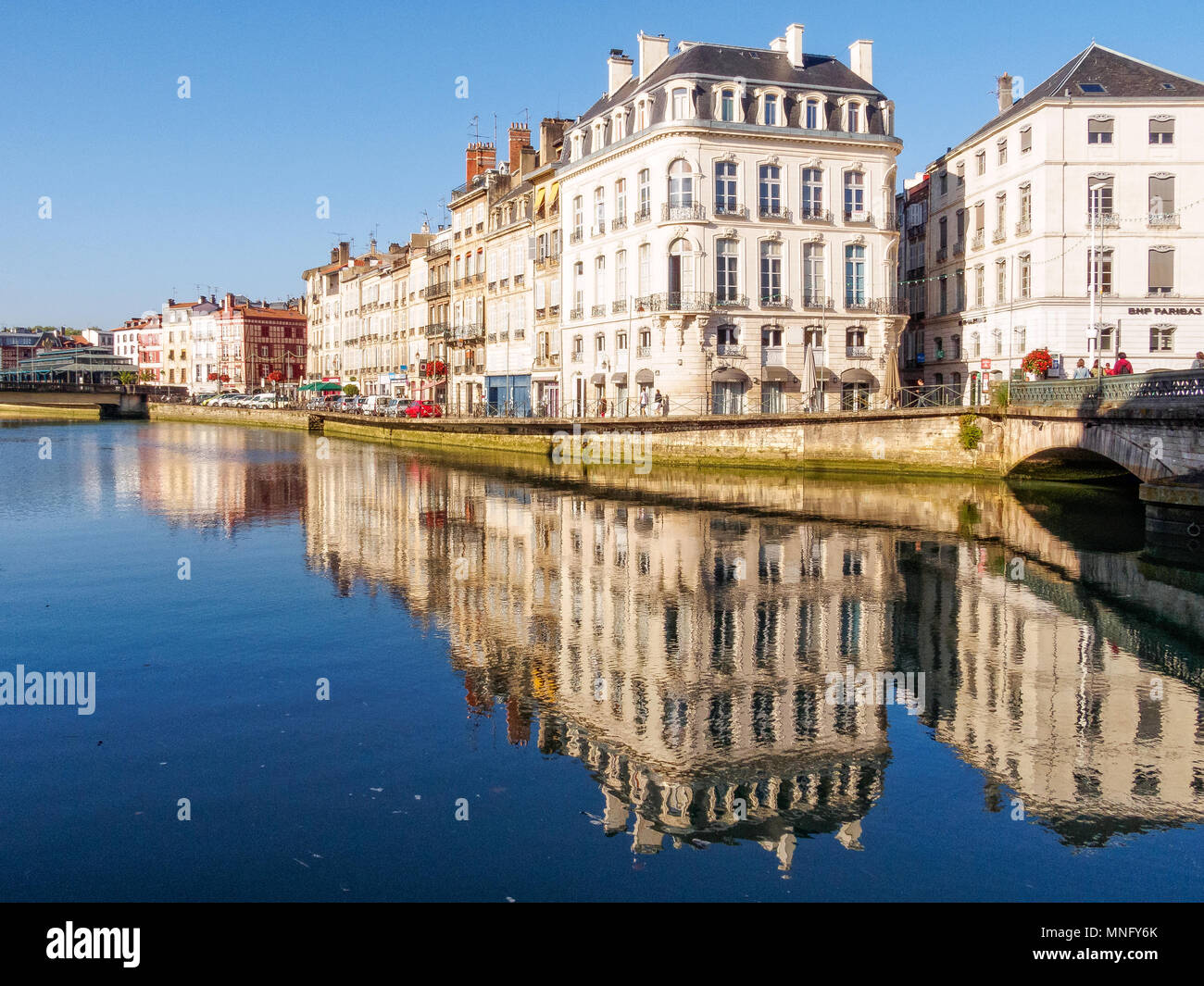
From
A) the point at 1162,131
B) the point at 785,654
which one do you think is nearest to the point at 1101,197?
the point at 1162,131

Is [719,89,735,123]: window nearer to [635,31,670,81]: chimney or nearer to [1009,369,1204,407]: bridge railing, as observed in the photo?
[635,31,670,81]: chimney

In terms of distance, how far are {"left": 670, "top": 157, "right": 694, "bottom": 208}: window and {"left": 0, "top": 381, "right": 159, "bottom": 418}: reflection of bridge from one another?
83.8 m

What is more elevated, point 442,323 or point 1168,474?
point 442,323

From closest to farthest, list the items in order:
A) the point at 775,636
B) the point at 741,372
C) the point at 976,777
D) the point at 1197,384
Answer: the point at 976,777 → the point at 775,636 → the point at 1197,384 → the point at 741,372

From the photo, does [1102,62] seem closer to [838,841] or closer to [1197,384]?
[1197,384]

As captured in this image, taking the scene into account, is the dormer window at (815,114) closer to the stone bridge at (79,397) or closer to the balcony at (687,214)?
the balcony at (687,214)

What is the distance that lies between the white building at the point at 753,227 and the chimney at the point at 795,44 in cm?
7

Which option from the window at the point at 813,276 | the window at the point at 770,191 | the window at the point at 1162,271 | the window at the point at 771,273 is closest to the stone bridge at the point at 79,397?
the window at the point at 771,273

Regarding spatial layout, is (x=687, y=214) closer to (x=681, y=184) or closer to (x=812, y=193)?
(x=681, y=184)

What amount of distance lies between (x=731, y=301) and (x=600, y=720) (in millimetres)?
41127
